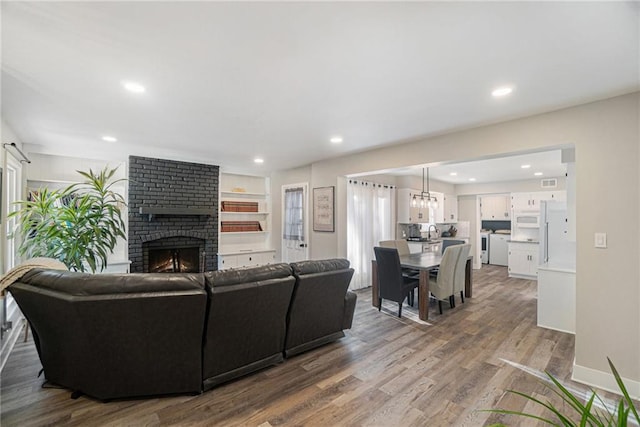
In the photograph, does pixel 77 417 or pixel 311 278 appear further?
pixel 311 278

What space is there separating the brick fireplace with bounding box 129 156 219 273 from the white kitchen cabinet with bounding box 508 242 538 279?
6.76 metres

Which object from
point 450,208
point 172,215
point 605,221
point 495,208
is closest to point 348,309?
point 605,221

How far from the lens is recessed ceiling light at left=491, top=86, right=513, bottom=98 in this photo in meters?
2.46

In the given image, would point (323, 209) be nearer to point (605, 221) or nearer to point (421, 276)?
point (421, 276)

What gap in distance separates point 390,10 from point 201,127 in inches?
105

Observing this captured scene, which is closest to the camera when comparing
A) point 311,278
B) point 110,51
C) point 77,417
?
point 110,51

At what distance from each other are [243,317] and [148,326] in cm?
71

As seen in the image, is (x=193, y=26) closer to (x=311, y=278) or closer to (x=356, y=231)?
(x=311, y=278)

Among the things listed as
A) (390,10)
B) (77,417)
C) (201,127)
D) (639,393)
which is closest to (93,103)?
(201,127)

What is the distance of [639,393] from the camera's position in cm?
246

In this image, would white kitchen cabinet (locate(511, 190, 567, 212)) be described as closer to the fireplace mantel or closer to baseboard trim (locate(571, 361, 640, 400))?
baseboard trim (locate(571, 361, 640, 400))

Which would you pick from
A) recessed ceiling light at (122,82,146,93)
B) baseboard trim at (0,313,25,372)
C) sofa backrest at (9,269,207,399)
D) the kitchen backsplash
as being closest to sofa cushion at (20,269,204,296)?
sofa backrest at (9,269,207,399)

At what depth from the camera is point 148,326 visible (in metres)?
2.22

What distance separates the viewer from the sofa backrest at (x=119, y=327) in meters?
2.14
